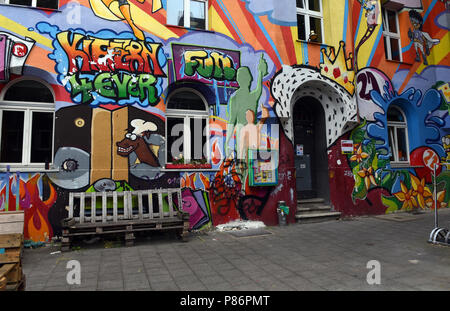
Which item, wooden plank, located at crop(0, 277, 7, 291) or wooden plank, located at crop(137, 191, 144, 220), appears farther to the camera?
wooden plank, located at crop(137, 191, 144, 220)

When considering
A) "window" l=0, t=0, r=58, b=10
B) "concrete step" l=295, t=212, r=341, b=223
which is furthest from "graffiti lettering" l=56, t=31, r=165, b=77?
"concrete step" l=295, t=212, r=341, b=223

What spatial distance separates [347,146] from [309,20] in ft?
13.5

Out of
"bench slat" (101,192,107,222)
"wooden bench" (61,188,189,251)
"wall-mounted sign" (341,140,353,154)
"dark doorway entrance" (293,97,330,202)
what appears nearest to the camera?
"wooden bench" (61,188,189,251)

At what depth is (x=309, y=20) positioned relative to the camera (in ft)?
30.8

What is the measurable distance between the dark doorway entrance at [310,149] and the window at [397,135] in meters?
2.76

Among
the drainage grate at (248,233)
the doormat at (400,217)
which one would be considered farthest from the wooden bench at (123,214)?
the doormat at (400,217)

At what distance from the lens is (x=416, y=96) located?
1042 centimetres

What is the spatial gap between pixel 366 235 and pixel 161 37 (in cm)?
686

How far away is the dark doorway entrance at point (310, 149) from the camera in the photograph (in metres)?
9.27

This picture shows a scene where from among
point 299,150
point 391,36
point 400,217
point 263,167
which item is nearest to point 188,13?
point 263,167

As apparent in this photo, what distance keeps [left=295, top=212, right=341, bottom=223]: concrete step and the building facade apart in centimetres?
27

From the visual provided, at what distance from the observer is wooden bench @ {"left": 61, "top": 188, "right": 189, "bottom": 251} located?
19.4 ft

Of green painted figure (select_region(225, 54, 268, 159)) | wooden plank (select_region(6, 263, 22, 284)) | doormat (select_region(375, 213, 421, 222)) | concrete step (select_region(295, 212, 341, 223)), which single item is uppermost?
green painted figure (select_region(225, 54, 268, 159))

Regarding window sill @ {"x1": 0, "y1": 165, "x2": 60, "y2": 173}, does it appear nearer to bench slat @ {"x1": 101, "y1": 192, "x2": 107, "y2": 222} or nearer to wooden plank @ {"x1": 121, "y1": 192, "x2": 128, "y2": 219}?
bench slat @ {"x1": 101, "y1": 192, "x2": 107, "y2": 222}
